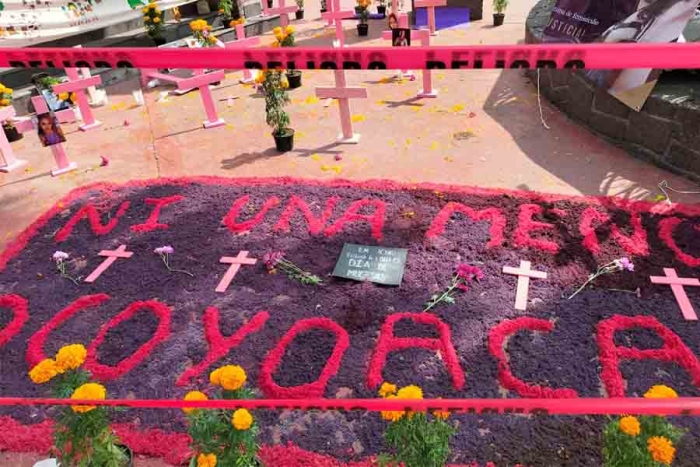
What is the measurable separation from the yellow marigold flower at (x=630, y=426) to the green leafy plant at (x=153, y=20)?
10.8 metres

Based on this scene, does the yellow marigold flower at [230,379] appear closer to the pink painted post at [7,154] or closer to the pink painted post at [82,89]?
the pink painted post at [7,154]

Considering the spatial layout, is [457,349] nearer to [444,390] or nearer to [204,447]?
Result: [444,390]

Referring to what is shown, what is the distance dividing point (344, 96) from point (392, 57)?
2.83 m

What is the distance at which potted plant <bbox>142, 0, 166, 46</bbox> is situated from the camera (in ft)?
33.9

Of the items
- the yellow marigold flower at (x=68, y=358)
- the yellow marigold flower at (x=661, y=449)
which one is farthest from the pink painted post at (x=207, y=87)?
the yellow marigold flower at (x=661, y=449)

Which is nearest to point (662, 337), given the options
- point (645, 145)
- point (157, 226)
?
point (645, 145)

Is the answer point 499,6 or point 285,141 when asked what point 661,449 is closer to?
point 285,141

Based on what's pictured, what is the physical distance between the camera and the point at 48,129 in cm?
585

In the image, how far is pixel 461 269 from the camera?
13.3 feet

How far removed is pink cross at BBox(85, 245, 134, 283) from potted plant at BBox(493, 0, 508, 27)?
8492 millimetres

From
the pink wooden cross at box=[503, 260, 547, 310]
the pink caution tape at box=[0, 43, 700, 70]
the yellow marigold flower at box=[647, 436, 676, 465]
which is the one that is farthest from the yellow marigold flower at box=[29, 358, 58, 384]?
the pink wooden cross at box=[503, 260, 547, 310]

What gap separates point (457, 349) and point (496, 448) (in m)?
0.75

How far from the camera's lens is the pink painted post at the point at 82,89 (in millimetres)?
6702

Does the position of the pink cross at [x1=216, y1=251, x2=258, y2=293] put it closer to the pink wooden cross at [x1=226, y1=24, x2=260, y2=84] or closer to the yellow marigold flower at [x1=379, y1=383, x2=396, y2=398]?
the yellow marigold flower at [x1=379, y1=383, x2=396, y2=398]
